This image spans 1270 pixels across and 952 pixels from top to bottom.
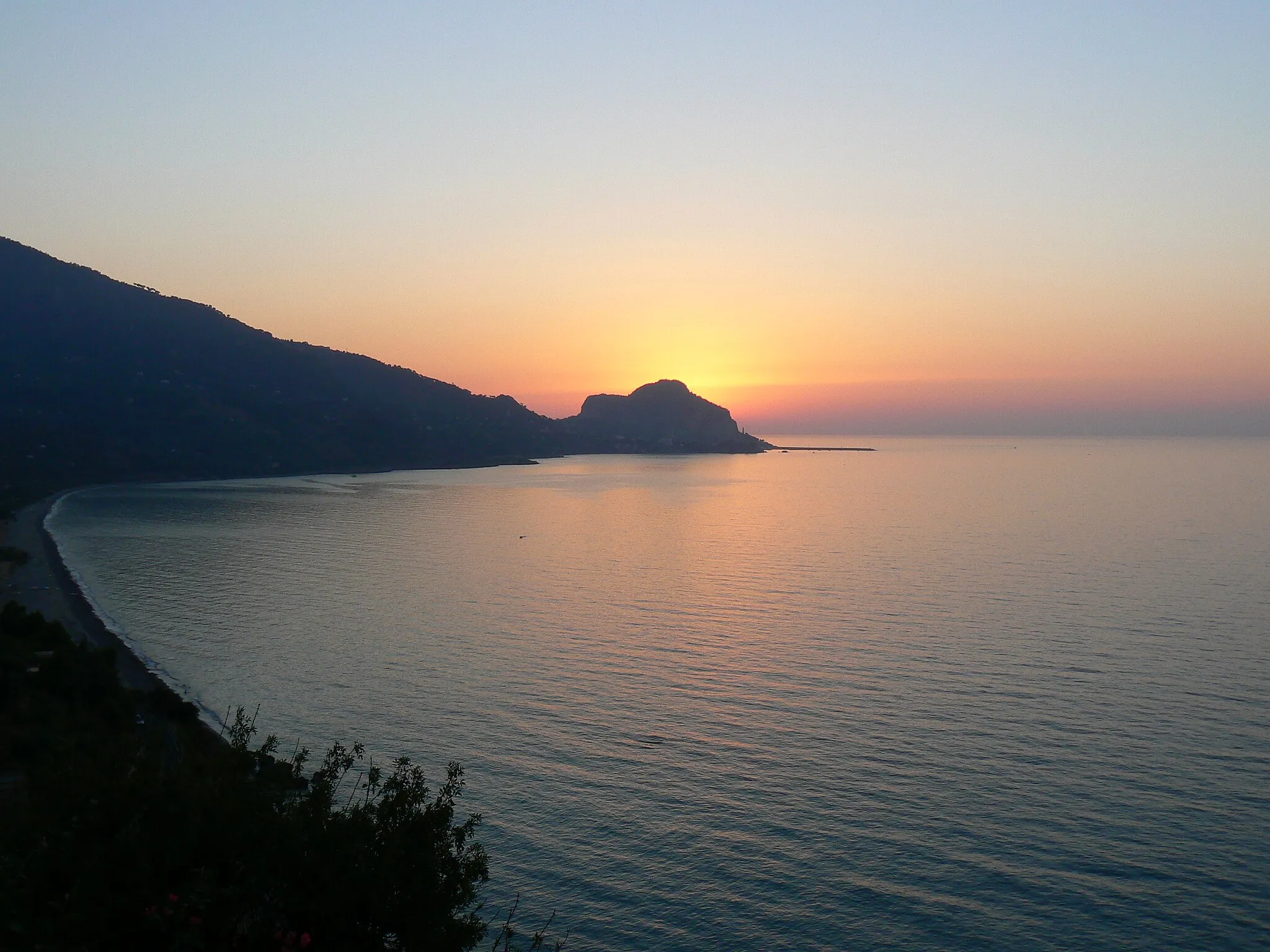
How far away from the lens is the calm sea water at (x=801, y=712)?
2455 cm

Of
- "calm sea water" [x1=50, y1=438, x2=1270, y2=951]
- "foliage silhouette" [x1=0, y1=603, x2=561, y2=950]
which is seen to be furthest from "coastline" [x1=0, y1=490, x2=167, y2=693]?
"foliage silhouette" [x1=0, y1=603, x2=561, y2=950]

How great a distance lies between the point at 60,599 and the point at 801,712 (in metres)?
53.3

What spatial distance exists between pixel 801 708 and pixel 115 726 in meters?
27.5

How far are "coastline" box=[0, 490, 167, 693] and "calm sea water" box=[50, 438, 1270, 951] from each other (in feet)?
6.15

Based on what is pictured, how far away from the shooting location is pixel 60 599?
211 feet

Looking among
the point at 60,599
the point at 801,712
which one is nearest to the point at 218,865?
the point at 801,712

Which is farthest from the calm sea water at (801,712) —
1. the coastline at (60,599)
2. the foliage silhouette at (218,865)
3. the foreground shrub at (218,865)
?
the foreground shrub at (218,865)

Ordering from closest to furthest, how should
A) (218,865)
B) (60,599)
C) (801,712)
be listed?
(218,865) → (801,712) → (60,599)

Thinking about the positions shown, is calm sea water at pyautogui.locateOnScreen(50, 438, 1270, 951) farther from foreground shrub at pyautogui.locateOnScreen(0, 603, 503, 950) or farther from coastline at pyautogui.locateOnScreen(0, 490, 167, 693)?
foreground shrub at pyautogui.locateOnScreen(0, 603, 503, 950)

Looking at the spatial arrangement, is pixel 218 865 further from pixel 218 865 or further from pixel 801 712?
pixel 801 712

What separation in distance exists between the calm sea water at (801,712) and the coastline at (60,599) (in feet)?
6.15

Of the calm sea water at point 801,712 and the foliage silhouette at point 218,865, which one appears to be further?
the calm sea water at point 801,712

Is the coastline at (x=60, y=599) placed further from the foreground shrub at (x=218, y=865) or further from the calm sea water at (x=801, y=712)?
the foreground shrub at (x=218, y=865)

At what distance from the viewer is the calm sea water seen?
24547 mm
